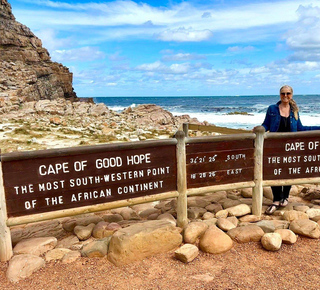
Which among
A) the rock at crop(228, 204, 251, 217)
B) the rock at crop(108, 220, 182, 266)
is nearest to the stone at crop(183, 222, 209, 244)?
the rock at crop(108, 220, 182, 266)

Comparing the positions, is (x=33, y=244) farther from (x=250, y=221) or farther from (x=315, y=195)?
(x=315, y=195)

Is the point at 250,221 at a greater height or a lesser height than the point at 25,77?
lesser

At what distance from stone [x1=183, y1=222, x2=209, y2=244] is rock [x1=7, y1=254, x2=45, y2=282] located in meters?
1.83

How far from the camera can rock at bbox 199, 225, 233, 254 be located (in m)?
3.80

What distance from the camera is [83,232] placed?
4.41 m

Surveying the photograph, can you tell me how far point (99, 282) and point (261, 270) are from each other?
182 cm

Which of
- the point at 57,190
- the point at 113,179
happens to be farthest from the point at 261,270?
the point at 57,190

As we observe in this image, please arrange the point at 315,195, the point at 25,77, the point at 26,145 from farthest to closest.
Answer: the point at 25,77 → the point at 26,145 → the point at 315,195

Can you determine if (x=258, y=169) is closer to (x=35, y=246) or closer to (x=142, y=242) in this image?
(x=142, y=242)

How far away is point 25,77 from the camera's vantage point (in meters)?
37.4

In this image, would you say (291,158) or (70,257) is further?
(291,158)

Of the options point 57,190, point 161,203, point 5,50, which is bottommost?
point 161,203

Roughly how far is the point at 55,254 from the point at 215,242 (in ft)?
6.70

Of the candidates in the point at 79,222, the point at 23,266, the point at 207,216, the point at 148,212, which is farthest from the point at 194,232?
the point at 23,266
